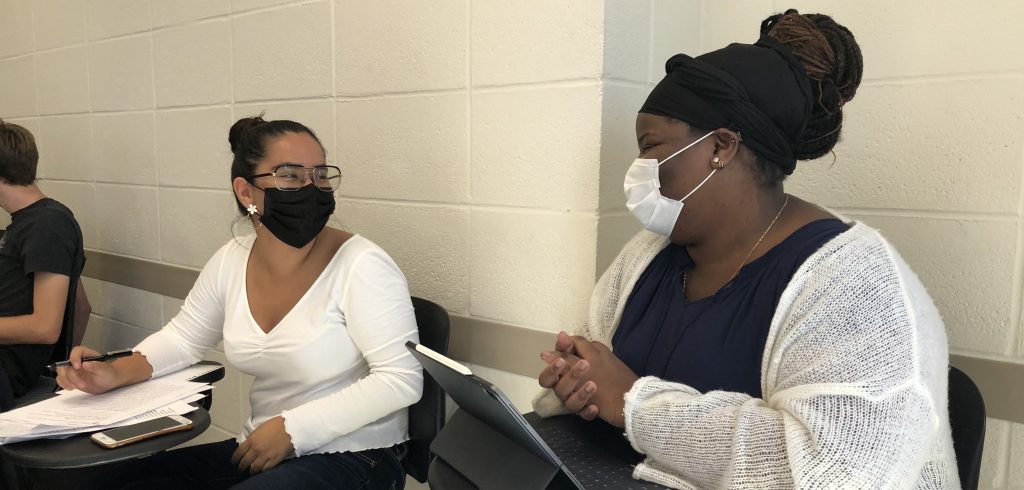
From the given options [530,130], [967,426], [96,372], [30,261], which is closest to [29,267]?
[30,261]

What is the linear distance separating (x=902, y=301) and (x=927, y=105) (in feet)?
2.22

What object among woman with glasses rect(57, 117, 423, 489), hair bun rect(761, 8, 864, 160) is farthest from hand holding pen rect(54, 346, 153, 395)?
hair bun rect(761, 8, 864, 160)

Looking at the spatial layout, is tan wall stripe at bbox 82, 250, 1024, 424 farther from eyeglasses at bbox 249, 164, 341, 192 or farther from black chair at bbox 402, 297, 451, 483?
eyeglasses at bbox 249, 164, 341, 192

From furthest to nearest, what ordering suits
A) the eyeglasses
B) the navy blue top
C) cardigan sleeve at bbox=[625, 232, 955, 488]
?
the eyeglasses, the navy blue top, cardigan sleeve at bbox=[625, 232, 955, 488]

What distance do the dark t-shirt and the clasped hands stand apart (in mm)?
1923

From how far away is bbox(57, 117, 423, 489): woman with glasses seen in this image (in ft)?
5.00

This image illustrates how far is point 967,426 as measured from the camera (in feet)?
3.74

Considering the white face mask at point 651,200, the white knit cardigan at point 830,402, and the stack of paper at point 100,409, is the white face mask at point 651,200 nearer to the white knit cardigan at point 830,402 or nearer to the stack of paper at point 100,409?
the white knit cardigan at point 830,402

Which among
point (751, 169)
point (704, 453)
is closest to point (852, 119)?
point (751, 169)

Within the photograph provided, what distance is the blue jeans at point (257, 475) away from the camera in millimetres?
1460

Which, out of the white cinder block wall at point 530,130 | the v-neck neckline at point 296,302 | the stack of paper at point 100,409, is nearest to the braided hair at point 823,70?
the white cinder block wall at point 530,130

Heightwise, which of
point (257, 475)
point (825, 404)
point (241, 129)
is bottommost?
point (257, 475)

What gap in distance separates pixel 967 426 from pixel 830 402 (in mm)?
384

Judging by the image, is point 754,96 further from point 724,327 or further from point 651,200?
point 724,327
